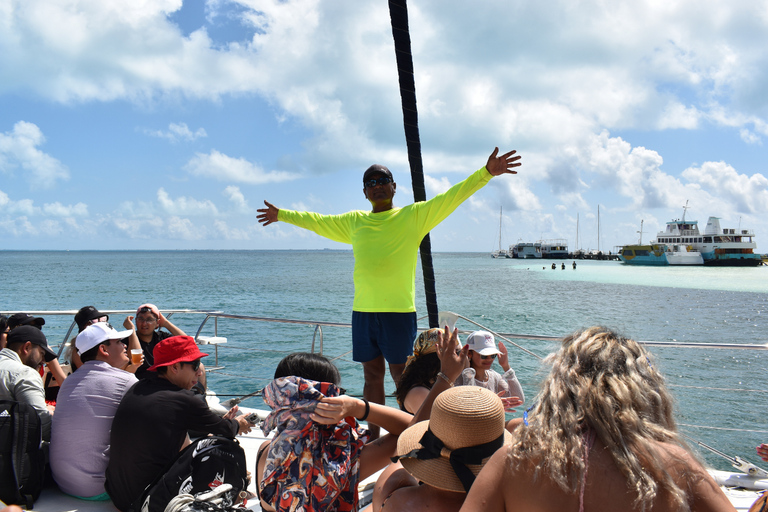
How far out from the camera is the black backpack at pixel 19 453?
2332 mm

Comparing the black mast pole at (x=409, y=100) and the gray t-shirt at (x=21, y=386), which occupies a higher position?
the black mast pole at (x=409, y=100)

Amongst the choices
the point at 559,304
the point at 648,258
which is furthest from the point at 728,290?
the point at 648,258

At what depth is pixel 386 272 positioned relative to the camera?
296 centimetres

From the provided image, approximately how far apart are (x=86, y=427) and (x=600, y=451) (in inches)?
96.4

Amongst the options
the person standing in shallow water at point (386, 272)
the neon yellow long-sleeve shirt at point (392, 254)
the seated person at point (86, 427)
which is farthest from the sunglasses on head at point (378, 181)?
the seated person at point (86, 427)

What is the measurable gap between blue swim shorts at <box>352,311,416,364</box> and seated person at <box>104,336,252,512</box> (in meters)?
0.98

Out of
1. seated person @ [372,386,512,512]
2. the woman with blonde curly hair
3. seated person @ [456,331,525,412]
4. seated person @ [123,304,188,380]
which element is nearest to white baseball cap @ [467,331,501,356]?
seated person @ [456,331,525,412]

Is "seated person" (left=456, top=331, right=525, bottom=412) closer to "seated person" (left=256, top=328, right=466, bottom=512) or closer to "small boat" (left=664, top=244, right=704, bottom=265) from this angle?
"seated person" (left=256, top=328, right=466, bottom=512)

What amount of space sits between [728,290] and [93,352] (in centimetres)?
4301

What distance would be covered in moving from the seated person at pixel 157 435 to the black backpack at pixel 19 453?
1.50 feet

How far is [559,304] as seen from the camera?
89.4ft

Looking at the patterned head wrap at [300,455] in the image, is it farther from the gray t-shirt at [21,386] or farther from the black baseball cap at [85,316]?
the black baseball cap at [85,316]

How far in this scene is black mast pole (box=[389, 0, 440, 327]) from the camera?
2250mm

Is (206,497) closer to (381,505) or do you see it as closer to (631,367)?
(381,505)
